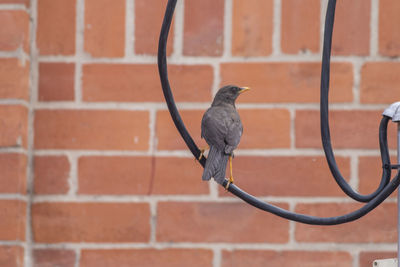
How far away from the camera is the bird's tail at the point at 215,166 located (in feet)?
3.68

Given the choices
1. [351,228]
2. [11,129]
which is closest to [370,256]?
[351,228]

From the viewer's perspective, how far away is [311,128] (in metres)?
1.42

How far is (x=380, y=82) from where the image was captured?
1427 millimetres

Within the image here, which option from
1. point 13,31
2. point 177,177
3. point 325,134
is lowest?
point 177,177

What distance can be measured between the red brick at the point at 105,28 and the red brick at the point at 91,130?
130 millimetres

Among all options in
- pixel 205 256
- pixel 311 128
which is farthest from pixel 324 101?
pixel 205 256

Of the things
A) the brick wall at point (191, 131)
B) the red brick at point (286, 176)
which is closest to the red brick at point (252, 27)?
the brick wall at point (191, 131)

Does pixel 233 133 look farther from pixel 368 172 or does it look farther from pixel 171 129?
pixel 368 172

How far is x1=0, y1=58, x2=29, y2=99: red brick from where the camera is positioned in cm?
142

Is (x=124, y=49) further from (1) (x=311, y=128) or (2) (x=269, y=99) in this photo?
(1) (x=311, y=128)

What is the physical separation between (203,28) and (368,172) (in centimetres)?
45

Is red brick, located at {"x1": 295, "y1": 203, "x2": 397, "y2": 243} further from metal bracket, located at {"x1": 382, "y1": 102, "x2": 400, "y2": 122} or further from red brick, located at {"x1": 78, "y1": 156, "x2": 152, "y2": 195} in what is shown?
metal bracket, located at {"x1": 382, "y1": 102, "x2": 400, "y2": 122}

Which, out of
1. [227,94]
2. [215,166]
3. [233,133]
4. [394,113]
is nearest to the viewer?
[394,113]

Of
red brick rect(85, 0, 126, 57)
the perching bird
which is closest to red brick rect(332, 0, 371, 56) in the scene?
the perching bird
